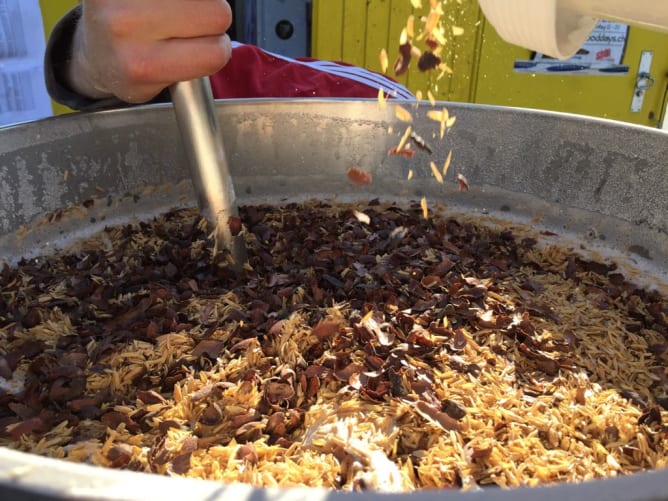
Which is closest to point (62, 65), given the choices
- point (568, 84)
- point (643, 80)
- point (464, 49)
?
point (464, 49)

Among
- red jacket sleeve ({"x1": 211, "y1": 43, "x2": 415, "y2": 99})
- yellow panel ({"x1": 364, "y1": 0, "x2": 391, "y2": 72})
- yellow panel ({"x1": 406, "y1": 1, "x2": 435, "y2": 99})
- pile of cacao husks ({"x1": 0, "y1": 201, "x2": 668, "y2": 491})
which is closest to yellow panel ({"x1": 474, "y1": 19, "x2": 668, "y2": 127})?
yellow panel ({"x1": 406, "y1": 1, "x2": 435, "y2": 99})

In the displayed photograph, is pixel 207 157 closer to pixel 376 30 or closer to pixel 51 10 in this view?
pixel 51 10

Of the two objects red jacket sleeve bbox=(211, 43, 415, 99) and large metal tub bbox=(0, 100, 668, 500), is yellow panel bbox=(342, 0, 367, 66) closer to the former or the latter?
red jacket sleeve bbox=(211, 43, 415, 99)

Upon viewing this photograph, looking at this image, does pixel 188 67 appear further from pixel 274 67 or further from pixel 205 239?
pixel 274 67

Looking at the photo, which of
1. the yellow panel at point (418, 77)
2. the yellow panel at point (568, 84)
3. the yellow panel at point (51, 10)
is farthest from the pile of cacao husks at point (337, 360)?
the yellow panel at point (568, 84)

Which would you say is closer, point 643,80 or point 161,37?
point 161,37
